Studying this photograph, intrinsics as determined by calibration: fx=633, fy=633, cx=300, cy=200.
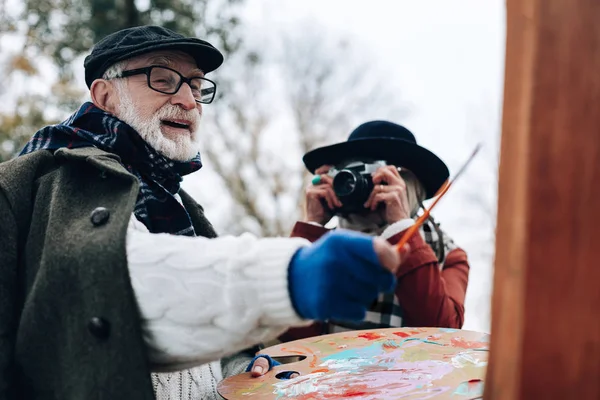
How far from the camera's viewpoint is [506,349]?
768mm

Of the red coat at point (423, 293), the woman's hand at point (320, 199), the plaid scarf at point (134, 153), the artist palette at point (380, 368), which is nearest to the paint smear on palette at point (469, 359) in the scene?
the artist palette at point (380, 368)

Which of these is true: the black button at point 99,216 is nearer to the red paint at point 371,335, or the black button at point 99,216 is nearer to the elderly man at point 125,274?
the elderly man at point 125,274

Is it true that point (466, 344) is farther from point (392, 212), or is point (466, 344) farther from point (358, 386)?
point (392, 212)

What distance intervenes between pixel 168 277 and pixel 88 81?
3.34ft

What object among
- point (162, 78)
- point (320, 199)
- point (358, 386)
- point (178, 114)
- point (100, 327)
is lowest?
point (358, 386)

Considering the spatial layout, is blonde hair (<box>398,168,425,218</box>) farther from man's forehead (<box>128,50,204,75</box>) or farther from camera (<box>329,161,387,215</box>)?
man's forehead (<box>128,50,204,75</box>)

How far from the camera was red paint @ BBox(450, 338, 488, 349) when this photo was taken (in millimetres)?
1609

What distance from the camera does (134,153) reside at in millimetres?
1738

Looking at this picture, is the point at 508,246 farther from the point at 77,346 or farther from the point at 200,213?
the point at 200,213

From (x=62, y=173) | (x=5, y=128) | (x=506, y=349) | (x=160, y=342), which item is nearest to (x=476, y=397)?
(x=506, y=349)

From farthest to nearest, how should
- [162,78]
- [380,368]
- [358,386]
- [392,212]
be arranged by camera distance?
[392,212] < [162,78] < [380,368] < [358,386]

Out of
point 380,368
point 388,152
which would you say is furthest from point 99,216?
point 388,152

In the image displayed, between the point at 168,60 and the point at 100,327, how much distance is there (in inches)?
36.4

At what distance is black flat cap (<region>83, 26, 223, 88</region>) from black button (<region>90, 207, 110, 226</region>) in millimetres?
601
